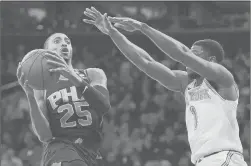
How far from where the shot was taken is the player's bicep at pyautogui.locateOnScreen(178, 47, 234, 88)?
405 cm

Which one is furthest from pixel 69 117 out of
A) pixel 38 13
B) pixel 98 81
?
pixel 38 13

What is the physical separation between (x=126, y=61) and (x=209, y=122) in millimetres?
7084

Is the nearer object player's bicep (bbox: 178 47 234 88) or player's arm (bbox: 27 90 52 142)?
player's bicep (bbox: 178 47 234 88)

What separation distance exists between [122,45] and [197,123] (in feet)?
3.27

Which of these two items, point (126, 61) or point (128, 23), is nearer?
point (128, 23)

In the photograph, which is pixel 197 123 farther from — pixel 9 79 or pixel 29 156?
pixel 9 79

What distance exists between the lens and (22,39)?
11.0m

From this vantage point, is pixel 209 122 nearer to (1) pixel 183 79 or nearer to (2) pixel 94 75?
(1) pixel 183 79

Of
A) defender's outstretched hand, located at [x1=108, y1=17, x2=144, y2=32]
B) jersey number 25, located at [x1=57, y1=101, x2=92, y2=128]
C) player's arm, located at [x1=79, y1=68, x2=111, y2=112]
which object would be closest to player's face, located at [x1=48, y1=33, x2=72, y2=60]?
player's arm, located at [x1=79, y1=68, x2=111, y2=112]

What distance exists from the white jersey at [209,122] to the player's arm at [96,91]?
2.80ft

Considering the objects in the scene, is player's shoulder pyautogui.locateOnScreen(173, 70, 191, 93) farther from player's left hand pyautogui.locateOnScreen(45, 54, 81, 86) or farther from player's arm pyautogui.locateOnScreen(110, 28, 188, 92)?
player's left hand pyautogui.locateOnScreen(45, 54, 81, 86)

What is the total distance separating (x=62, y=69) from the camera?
14.3 ft

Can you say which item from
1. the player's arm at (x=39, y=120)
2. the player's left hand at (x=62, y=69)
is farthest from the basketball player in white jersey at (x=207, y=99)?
the player's arm at (x=39, y=120)

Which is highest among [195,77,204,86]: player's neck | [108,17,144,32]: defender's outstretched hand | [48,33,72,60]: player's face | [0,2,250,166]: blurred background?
[108,17,144,32]: defender's outstretched hand
